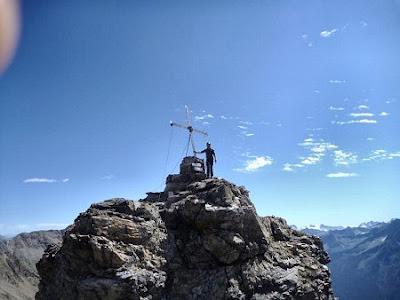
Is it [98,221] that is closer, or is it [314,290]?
[98,221]

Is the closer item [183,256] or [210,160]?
[183,256]

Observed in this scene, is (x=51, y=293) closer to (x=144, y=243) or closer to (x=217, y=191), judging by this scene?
(x=144, y=243)

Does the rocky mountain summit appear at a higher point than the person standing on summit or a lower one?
lower

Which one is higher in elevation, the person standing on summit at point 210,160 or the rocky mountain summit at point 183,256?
the person standing on summit at point 210,160

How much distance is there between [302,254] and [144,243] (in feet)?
63.9

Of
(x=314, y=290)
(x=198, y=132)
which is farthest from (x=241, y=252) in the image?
(x=198, y=132)

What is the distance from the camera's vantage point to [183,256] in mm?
43625

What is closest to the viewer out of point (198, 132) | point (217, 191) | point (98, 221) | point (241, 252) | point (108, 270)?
point (108, 270)

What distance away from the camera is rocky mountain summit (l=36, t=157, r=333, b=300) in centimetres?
3875

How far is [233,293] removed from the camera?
132 feet

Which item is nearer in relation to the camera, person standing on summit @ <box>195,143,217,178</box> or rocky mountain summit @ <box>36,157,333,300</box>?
rocky mountain summit @ <box>36,157,333,300</box>

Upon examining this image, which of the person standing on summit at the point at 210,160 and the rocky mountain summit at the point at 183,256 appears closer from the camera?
the rocky mountain summit at the point at 183,256

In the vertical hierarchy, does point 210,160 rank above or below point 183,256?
above

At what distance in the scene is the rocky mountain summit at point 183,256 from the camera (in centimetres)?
3875
